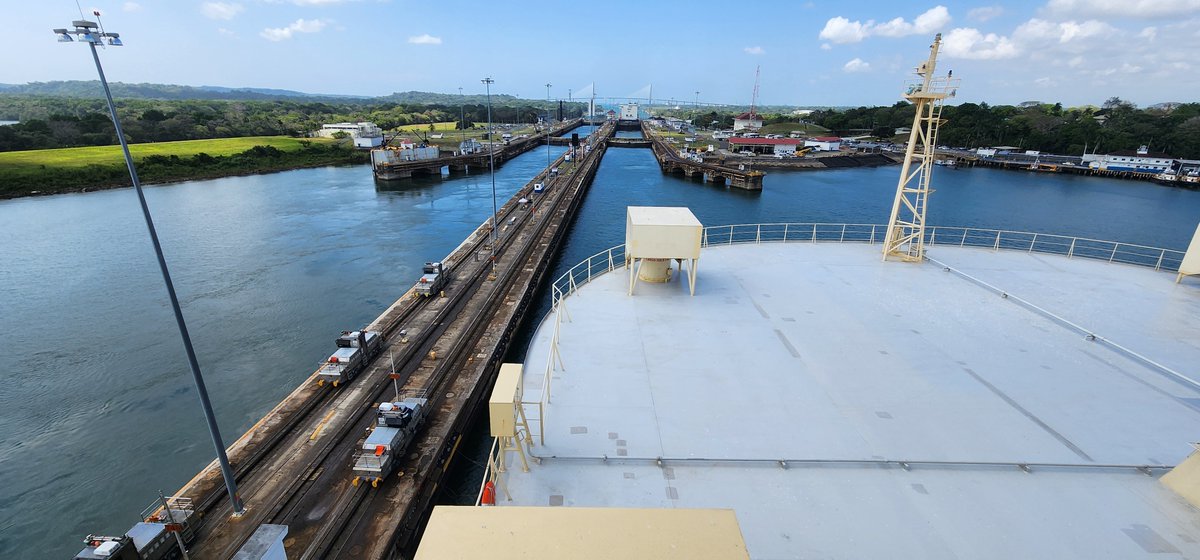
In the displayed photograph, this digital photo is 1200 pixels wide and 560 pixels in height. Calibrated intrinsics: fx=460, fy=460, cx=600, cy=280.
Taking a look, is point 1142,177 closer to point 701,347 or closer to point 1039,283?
point 1039,283

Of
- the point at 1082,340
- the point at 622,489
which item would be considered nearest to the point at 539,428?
the point at 622,489

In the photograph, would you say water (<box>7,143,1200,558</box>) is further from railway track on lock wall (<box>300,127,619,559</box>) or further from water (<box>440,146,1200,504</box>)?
railway track on lock wall (<box>300,127,619,559</box>)

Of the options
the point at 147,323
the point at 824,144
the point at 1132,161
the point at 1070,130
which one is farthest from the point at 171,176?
the point at 1070,130

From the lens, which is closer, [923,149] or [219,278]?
[923,149]

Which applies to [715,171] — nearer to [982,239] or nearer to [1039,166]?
[982,239]

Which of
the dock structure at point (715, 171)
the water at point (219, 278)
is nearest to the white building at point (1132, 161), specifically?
the water at point (219, 278)

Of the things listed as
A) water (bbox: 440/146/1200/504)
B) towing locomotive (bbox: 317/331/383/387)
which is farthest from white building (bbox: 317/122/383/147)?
towing locomotive (bbox: 317/331/383/387)
